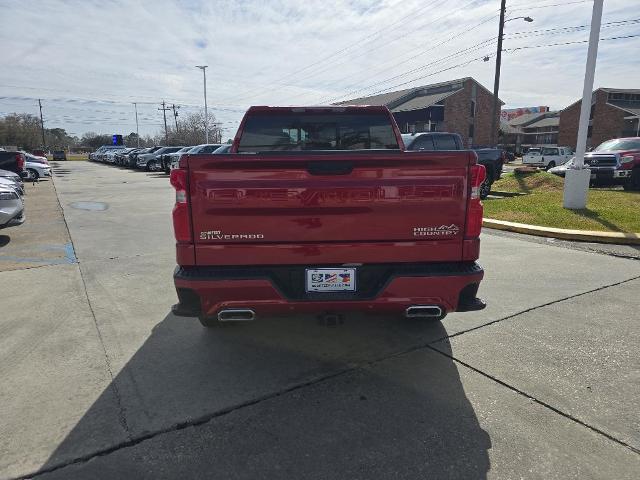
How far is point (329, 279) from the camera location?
9.64 feet

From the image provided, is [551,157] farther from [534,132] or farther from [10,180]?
[534,132]

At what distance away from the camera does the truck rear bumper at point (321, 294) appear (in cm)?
287

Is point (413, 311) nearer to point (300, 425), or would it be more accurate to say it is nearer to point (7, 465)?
point (300, 425)

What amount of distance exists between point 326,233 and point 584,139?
924 centimetres

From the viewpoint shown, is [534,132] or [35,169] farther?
[534,132]

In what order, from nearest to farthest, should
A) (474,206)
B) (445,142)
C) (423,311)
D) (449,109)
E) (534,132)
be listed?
(474,206)
(423,311)
(445,142)
(449,109)
(534,132)

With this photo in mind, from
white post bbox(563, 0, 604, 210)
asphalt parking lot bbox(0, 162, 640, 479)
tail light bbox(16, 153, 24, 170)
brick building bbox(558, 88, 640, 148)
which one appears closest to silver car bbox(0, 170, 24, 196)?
asphalt parking lot bbox(0, 162, 640, 479)

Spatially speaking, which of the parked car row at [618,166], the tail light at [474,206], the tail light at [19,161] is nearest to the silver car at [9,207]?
the tail light at [474,206]

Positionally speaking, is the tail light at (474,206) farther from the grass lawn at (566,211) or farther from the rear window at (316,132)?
the grass lawn at (566,211)

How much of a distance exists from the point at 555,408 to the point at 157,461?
246 centimetres

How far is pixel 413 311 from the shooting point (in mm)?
3006

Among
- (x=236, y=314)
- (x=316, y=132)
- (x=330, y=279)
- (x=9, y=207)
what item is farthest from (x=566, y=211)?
(x=9, y=207)

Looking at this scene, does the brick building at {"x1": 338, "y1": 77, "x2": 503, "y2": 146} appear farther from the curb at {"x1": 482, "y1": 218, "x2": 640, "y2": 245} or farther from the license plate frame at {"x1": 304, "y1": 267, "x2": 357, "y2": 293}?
the license plate frame at {"x1": 304, "y1": 267, "x2": 357, "y2": 293}

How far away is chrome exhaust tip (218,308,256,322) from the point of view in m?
2.92
